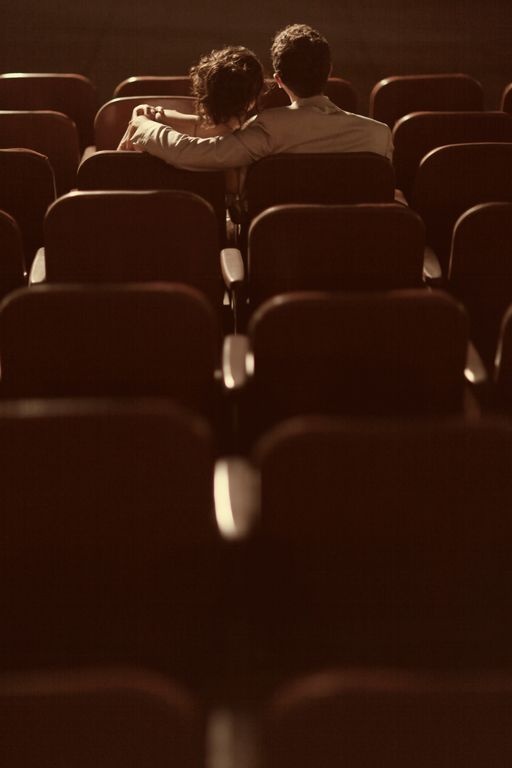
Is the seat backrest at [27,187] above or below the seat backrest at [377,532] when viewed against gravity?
above

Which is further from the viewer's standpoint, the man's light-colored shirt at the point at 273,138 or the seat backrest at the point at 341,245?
the man's light-colored shirt at the point at 273,138

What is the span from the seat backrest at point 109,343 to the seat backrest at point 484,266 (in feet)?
2.18

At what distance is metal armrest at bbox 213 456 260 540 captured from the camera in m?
1.51

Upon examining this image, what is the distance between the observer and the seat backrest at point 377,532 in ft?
4.24

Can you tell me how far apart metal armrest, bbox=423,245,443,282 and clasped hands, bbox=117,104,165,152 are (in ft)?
2.57

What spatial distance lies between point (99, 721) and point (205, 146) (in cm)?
174

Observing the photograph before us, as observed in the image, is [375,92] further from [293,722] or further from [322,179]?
[293,722]

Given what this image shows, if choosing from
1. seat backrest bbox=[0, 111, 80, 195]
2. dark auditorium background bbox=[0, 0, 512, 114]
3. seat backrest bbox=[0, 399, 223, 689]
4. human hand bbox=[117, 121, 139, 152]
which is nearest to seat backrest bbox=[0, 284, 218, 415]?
seat backrest bbox=[0, 399, 223, 689]

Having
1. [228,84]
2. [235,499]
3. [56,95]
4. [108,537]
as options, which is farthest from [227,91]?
[108,537]

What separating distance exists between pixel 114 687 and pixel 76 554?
491 millimetres

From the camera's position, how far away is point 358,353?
1.70m

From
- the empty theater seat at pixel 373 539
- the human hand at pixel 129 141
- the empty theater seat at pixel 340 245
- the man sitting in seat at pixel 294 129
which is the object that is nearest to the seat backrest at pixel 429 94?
the man sitting in seat at pixel 294 129

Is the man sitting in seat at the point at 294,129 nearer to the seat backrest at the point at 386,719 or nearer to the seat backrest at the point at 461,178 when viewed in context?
the seat backrest at the point at 461,178

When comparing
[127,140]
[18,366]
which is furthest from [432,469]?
[127,140]
